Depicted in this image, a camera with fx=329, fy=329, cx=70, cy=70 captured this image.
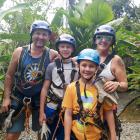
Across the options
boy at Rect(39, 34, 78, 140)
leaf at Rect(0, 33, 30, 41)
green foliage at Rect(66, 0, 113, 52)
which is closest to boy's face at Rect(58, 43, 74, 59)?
boy at Rect(39, 34, 78, 140)

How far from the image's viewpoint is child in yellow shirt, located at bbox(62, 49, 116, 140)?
316 cm

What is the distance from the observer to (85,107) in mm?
3166

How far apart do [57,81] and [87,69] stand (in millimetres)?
530

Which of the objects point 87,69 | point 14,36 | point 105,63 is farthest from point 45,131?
point 14,36

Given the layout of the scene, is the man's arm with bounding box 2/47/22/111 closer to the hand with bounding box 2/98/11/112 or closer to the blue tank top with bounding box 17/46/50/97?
the hand with bounding box 2/98/11/112

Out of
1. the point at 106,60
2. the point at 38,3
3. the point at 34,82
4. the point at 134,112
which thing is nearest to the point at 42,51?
the point at 34,82

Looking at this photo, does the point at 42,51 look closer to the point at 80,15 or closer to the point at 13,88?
the point at 13,88

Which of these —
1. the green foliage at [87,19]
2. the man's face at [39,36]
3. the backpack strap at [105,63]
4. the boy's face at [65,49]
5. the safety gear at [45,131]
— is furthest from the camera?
the green foliage at [87,19]

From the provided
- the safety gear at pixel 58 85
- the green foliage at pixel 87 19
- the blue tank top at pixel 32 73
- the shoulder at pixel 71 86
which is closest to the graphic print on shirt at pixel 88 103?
the shoulder at pixel 71 86

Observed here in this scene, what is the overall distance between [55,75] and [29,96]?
0.51 metres

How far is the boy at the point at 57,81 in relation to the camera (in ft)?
11.8

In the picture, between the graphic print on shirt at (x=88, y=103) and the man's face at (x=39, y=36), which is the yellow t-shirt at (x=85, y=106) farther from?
the man's face at (x=39, y=36)

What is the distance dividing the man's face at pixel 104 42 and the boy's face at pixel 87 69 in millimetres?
383

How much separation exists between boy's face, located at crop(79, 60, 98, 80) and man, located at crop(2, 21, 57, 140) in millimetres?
735
